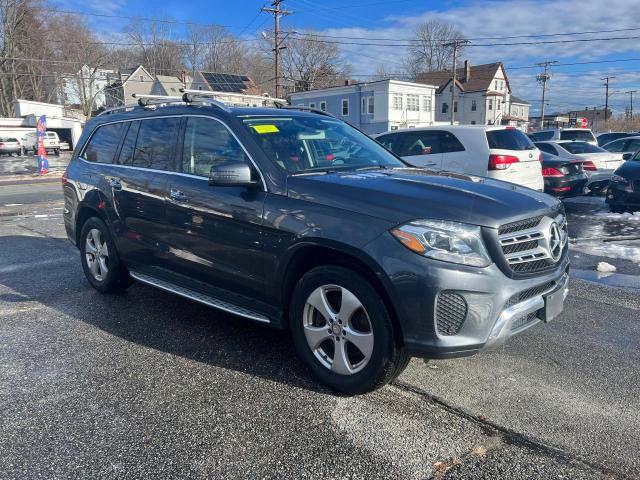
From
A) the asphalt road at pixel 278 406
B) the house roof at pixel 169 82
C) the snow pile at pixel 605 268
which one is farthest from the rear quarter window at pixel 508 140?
the house roof at pixel 169 82

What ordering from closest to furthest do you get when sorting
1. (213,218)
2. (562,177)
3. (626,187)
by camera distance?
(213,218)
(626,187)
(562,177)

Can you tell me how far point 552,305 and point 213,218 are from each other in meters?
2.38

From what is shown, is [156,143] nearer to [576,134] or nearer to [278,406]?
[278,406]

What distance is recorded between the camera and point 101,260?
5328 mm

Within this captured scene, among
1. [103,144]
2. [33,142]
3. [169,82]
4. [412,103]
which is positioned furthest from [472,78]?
[103,144]

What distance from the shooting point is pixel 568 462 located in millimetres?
2557

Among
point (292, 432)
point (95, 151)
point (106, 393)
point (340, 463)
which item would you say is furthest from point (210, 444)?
point (95, 151)

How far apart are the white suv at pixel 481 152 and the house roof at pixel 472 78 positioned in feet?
193

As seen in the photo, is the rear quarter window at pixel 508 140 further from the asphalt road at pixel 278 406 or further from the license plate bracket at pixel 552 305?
the license plate bracket at pixel 552 305

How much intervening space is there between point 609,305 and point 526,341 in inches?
59.4

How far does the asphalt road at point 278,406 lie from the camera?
2.57 m

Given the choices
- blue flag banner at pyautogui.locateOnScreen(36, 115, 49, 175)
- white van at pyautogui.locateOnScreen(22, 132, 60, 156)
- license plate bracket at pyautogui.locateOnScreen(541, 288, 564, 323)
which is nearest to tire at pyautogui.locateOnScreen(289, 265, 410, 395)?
license plate bracket at pyautogui.locateOnScreen(541, 288, 564, 323)

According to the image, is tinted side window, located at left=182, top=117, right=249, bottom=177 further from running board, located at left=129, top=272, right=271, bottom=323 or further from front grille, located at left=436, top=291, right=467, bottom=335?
front grille, located at left=436, top=291, right=467, bottom=335

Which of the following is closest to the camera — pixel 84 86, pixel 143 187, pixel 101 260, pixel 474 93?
pixel 143 187
